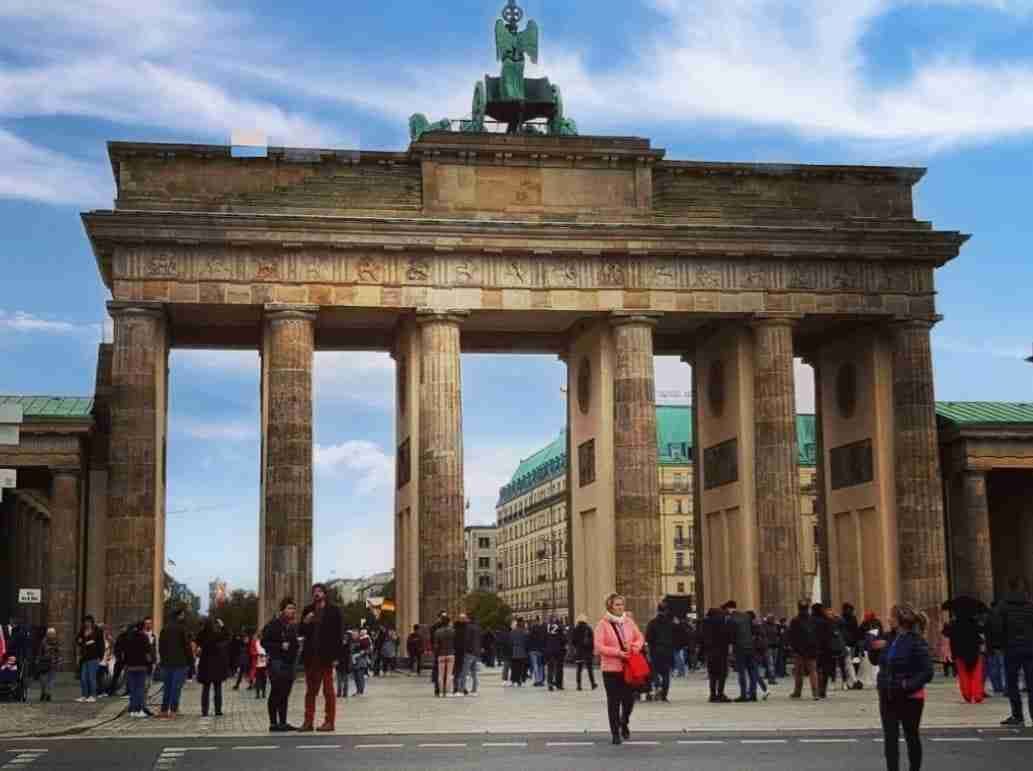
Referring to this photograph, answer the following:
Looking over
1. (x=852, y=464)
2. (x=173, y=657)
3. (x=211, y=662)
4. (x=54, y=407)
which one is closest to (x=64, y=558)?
(x=54, y=407)

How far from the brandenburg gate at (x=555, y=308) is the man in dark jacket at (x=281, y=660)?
24892 millimetres

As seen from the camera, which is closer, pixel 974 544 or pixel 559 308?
pixel 559 308

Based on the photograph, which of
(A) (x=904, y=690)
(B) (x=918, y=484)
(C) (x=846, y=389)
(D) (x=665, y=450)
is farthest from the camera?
(D) (x=665, y=450)

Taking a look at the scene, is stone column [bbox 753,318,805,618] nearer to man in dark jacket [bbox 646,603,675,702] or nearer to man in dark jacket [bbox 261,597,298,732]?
man in dark jacket [bbox 646,603,675,702]

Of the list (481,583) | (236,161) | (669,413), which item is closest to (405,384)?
(236,161)

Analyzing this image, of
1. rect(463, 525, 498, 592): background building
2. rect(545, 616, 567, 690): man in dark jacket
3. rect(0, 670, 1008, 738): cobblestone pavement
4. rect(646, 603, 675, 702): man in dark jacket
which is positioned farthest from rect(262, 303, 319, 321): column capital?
rect(463, 525, 498, 592): background building

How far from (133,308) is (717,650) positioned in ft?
84.6

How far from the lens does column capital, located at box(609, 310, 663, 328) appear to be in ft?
178

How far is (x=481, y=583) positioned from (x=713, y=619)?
16191 centimetres

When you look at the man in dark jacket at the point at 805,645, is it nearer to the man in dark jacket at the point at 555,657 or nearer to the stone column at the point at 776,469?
the man in dark jacket at the point at 555,657

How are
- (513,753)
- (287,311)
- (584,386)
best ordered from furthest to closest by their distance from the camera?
(584,386), (287,311), (513,753)

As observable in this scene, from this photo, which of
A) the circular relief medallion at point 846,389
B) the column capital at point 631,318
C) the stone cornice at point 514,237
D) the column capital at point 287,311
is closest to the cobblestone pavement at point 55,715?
the column capital at point 287,311

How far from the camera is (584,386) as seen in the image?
58.5 metres

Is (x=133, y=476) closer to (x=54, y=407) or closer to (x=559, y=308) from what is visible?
(x=54, y=407)
